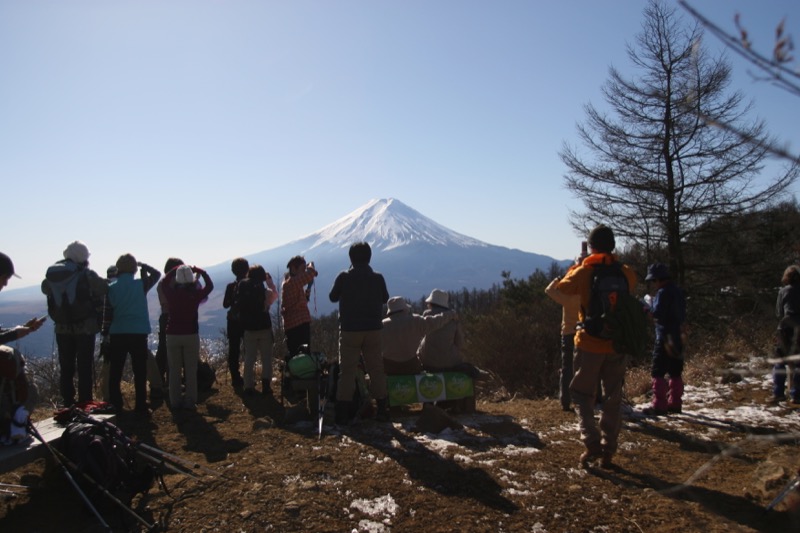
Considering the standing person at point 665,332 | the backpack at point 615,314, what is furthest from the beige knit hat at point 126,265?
the standing person at point 665,332

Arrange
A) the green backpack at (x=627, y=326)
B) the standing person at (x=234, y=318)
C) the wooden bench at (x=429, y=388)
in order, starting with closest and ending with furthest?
1. the green backpack at (x=627, y=326)
2. the wooden bench at (x=429, y=388)
3. the standing person at (x=234, y=318)

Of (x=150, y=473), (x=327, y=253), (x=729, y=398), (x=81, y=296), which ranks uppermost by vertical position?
(x=327, y=253)

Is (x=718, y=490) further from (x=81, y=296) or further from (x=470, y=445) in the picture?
(x=81, y=296)

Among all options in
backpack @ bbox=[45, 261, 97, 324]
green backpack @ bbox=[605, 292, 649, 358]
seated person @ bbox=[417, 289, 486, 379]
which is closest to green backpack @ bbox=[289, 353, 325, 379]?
seated person @ bbox=[417, 289, 486, 379]

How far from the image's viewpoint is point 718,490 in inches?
142

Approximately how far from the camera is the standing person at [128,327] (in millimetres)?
5801

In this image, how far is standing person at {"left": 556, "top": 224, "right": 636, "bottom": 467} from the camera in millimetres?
4039

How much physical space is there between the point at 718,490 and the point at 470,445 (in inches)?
74.1

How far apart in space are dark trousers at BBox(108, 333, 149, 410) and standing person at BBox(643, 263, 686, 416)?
18.0ft

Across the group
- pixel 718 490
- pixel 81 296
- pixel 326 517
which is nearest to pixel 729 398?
pixel 718 490

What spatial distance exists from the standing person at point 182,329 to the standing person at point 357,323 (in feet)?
6.07

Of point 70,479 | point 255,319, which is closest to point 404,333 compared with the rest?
point 255,319

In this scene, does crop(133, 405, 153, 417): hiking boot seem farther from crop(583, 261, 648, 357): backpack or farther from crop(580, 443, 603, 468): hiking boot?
crop(583, 261, 648, 357): backpack

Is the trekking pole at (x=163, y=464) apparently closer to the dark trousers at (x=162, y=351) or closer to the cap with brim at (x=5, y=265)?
the cap with brim at (x=5, y=265)
